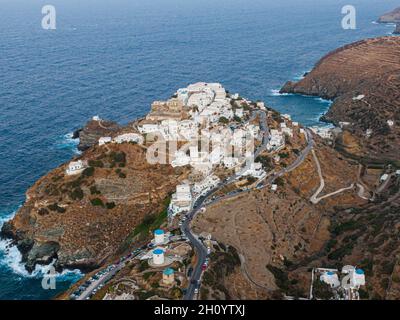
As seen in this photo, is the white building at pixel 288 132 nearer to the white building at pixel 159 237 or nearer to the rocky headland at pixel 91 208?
the rocky headland at pixel 91 208

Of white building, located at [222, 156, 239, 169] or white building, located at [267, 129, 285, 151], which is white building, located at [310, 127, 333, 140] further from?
white building, located at [222, 156, 239, 169]

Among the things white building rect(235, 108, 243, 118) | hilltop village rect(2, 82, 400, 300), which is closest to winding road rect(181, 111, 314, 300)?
hilltop village rect(2, 82, 400, 300)

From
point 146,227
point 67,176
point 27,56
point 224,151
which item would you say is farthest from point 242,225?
point 27,56

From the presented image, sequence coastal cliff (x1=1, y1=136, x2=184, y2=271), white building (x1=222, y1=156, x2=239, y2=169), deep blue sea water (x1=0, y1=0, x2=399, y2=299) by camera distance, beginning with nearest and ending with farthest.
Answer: coastal cliff (x1=1, y1=136, x2=184, y2=271)
white building (x1=222, y1=156, x2=239, y2=169)
deep blue sea water (x1=0, y1=0, x2=399, y2=299)

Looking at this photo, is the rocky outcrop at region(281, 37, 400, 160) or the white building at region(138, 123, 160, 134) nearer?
the white building at region(138, 123, 160, 134)

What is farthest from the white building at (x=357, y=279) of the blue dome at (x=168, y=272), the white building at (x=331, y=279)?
the blue dome at (x=168, y=272)

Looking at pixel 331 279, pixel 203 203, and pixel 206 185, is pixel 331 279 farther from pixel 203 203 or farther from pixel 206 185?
pixel 206 185
